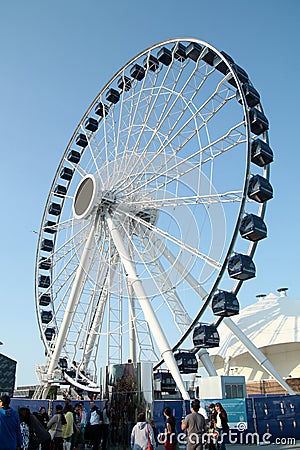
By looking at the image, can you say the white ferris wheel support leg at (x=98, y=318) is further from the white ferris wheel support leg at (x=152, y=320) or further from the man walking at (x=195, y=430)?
the man walking at (x=195, y=430)

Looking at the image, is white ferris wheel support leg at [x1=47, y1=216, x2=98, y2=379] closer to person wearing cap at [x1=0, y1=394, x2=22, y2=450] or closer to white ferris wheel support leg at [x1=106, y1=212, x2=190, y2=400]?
white ferris wheel support leg at [x1=106, y1=212, x2=190, y2=400]

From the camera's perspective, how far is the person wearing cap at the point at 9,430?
22.1 feet

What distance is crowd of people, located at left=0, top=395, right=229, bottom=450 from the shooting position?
695 cm

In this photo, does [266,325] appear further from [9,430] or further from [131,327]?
[9,430]

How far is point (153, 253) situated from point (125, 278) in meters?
1.92

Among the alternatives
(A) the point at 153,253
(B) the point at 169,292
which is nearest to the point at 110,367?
(B) the point at 169,292

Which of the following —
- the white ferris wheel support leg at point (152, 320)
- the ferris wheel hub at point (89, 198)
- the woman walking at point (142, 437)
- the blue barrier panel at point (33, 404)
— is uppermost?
the ferris wheel hub at point (89, 198)

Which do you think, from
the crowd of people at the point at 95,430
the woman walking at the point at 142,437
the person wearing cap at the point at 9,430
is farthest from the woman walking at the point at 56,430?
the person wearing cap at the point at 9,430

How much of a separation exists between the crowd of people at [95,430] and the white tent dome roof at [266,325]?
79.3 feet

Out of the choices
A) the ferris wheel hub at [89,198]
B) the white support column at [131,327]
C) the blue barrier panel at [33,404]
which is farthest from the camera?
the ferris wheel hub at [89,198]

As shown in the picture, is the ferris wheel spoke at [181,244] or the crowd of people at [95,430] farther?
the ferris wheel spoke at [181,244]

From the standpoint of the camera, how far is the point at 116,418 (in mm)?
13742

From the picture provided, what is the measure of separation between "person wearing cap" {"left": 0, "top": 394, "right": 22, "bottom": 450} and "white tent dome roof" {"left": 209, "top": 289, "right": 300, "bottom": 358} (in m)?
34.1

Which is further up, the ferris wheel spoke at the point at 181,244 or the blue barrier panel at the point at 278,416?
the ferris wheel spoke at the point at 181,244
